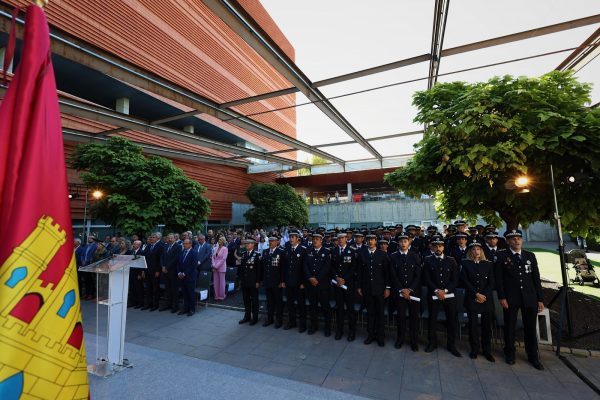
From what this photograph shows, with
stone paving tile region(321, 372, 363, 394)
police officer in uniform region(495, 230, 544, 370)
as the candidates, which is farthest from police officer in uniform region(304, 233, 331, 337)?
police officer in uniform region(495, 230, 544, 370)

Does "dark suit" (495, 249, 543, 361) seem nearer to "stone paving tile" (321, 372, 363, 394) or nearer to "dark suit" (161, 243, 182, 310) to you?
"stone paving tile" (321, 372, 363, 394)

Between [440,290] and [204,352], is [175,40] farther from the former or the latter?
[440,290]

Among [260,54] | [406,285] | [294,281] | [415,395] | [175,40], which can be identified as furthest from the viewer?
[175,40]

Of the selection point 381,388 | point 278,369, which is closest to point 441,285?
point 381,388

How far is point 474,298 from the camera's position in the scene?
5316mm

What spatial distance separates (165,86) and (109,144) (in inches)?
205

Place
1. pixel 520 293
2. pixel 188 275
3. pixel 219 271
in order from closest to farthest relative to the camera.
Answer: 1. pixel 520 293
2. pixel 188 275
3. pixel 219 271

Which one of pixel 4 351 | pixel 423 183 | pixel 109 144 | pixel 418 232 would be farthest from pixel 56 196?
pixel 109 144

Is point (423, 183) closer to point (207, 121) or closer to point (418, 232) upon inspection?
A: point (418, 232)

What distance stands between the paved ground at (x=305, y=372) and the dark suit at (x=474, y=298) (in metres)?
0.34

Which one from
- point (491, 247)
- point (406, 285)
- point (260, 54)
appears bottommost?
point (406, 285)

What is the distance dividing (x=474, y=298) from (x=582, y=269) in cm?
807

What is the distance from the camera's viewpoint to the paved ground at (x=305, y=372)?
13.0 feet

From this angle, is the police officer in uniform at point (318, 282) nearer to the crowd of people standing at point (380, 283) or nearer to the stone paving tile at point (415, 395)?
the crowd of people standing at point (380, 283)
